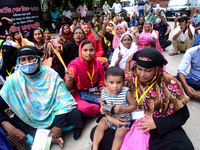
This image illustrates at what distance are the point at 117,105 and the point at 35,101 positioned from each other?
3.85 ft

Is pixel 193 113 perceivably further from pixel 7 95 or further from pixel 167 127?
pixel 7 95

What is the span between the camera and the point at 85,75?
2758 millimetres

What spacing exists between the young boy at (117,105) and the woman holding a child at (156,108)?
0.06 metres

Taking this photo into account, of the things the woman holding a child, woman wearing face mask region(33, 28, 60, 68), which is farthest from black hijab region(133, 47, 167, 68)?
woman wearing face mask region(33, 28, 60, 68)

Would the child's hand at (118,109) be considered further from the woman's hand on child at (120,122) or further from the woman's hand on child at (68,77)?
the woman's hand on child at (68,77)

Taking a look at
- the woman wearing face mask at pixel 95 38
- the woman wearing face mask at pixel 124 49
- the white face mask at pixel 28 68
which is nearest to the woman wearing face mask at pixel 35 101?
the white face mask at pixel 28 68

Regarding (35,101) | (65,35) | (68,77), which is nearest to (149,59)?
(68,77)

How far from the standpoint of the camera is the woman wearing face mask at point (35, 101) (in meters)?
2.11

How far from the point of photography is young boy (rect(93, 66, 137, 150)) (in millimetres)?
1784

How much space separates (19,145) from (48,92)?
2.38 feet

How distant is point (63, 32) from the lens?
4926mm

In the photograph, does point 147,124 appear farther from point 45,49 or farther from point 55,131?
point 45,49

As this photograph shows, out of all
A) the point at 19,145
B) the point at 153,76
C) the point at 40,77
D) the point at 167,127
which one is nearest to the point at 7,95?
the point at 40,77

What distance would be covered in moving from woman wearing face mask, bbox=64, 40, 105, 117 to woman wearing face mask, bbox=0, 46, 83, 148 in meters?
0.26
